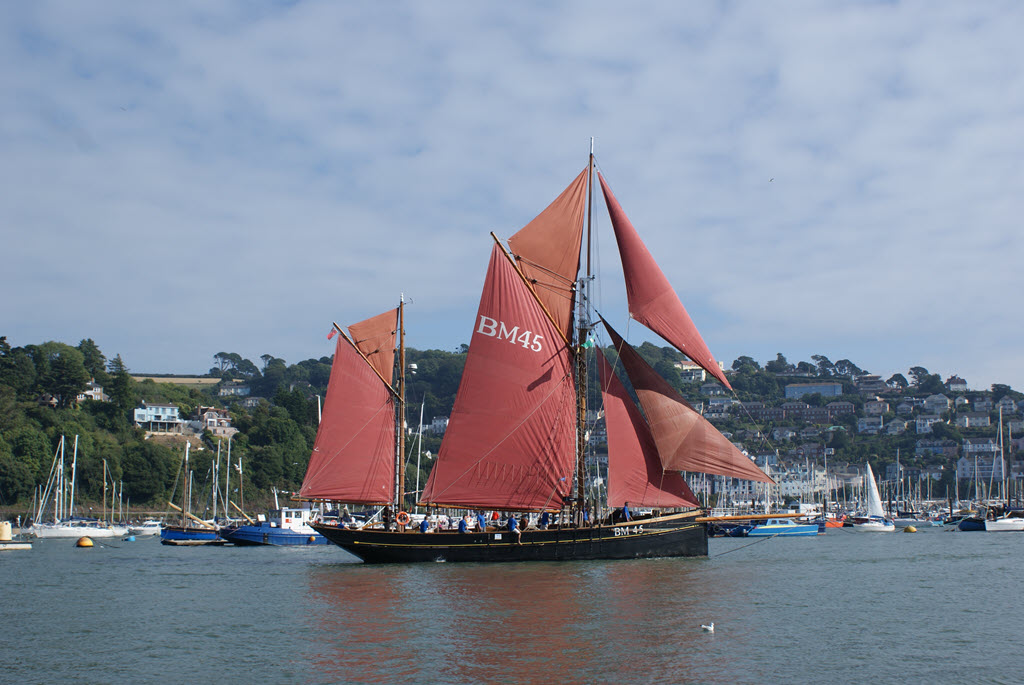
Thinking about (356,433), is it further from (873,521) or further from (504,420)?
(873,521)

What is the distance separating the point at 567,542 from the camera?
49.1 meters

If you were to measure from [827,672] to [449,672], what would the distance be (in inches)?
364

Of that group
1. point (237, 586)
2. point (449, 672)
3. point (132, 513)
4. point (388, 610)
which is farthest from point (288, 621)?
point (132, 513)

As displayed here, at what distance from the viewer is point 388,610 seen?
115 ft

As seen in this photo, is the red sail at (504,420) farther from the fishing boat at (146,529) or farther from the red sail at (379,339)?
the fishing boat at (146,529)

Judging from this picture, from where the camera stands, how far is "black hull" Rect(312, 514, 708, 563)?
161 ft

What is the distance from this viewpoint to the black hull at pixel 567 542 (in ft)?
161

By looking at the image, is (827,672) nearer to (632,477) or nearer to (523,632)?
(523,632)

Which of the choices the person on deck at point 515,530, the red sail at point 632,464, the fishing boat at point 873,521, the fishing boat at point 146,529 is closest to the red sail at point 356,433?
the person on deck at point 515,530

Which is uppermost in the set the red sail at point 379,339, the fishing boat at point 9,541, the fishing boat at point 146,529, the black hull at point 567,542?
the red sail at point 379,339

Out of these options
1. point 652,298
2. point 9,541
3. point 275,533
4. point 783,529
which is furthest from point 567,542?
point 783,529

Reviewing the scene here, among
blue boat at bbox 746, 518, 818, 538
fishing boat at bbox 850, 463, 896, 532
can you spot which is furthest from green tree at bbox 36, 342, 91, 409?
fishing boat at bbox 850, 463, 896, 532

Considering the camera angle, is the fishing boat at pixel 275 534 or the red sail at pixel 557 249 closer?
the red sail at pixel 557 249

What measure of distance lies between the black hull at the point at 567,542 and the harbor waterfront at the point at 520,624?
0.98m
